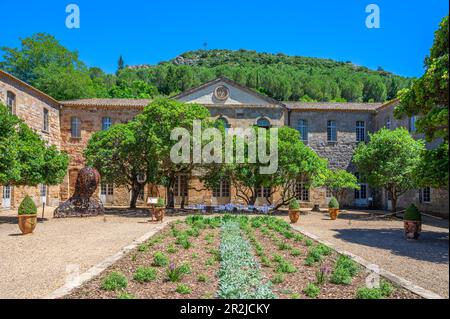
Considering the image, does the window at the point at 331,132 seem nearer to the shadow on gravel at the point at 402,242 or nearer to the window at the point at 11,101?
the shadow on gravel at the point at 402,242

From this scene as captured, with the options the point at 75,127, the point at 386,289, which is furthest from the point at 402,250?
the point at 75,127

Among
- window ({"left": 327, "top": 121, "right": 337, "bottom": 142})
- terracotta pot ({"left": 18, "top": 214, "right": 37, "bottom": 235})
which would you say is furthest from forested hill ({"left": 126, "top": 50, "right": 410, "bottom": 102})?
terracotta pot ({"left": 18, "top": 214, "right": 37, "bottom": 235})

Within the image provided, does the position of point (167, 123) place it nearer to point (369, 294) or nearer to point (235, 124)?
point (235, 124)

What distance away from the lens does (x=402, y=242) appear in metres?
11.4

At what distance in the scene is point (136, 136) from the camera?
21484 mm

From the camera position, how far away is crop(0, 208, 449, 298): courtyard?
6016 millimetres

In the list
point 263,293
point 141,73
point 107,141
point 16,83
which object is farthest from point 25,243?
point 141,73

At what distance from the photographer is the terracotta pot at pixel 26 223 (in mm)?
12356

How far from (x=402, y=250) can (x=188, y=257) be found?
18.4ft

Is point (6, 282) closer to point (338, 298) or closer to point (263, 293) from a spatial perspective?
point (263, 293)

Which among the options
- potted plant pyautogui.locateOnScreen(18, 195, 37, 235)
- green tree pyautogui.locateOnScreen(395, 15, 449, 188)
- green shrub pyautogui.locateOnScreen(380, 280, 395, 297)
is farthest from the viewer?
potted plant pyautogui.locateOnScreen(18, 195, 37, 235)

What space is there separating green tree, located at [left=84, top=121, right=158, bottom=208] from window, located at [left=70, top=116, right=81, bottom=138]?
666 centimetres

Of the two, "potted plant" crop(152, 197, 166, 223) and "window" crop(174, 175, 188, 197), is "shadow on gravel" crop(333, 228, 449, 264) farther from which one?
"window" crop(174, 175, 188, 197)

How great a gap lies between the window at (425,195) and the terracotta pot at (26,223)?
814 inches
